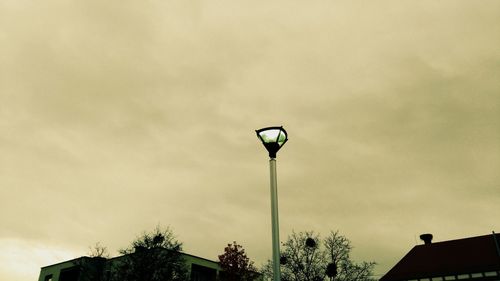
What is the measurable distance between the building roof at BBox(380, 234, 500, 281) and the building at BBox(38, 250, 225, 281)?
23769 mm

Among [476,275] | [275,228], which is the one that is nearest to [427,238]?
[476,275]

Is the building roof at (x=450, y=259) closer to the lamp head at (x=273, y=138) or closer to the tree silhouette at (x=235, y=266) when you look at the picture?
the tree silhouette at (x=235, y=266)

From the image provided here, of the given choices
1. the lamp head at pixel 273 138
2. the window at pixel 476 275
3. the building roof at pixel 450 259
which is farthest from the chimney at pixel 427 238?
the lamp head at pixel 273 138

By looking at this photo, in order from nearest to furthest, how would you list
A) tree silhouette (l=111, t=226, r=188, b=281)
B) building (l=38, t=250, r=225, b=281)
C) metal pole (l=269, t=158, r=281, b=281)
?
metal pole (l=269, t=158, r=281, b=281), tree silhouette (l=111, t=226, r=188, b=281), building (l=38, t=250, r=225, b=281)

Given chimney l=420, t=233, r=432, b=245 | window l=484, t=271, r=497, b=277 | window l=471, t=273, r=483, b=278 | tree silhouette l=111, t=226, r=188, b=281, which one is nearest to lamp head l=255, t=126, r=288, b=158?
tree silhouette l=111, t=226, r=188, b=281

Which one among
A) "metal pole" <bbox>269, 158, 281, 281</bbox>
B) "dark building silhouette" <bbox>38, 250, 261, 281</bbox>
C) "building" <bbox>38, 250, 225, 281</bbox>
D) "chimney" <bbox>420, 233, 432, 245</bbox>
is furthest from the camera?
"chimney" <bbox>420, 233, 432, 245</bbox>

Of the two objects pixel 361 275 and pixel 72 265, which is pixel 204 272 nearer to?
pixel 72 265

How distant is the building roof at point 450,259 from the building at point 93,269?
78.0 ft

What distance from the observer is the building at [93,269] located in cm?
4880

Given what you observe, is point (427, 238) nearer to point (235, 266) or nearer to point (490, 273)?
point (490, 273)

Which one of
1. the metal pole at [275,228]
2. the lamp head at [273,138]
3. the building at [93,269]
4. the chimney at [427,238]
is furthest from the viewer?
the chimney at [427,238]

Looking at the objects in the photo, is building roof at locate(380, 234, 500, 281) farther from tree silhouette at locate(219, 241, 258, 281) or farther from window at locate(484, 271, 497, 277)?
tree silhouette at locate(219, 241, 258, 281)

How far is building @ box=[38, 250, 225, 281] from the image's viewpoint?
48803 mm

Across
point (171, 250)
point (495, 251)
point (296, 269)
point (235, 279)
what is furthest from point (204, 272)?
point (495, 251)
